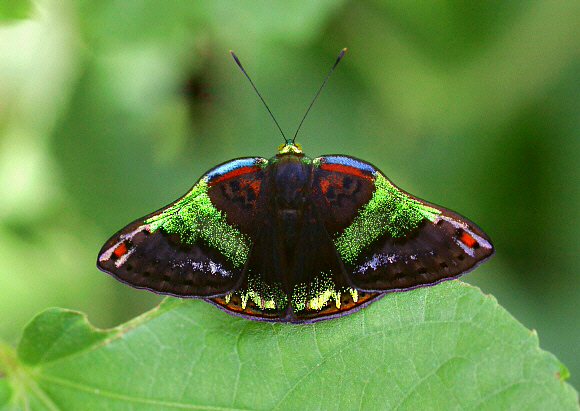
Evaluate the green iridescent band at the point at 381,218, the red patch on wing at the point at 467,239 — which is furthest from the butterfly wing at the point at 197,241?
the red patch on wing at the point at 467,239

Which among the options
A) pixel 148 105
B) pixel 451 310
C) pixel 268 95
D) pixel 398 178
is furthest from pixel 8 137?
pixel 451 310

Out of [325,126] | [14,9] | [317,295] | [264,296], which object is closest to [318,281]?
[317,295]

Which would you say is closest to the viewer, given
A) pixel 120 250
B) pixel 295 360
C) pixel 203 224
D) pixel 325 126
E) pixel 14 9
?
pixel 14 9

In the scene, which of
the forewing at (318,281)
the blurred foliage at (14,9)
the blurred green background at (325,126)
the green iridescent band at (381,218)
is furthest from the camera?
the blurred green background at (325,126)

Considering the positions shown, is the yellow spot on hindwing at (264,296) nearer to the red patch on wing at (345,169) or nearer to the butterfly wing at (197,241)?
the butterfly wing at (197,241)

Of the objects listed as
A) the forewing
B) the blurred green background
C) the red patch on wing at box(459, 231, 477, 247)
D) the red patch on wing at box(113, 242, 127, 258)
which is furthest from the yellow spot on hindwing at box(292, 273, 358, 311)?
the blurred green background

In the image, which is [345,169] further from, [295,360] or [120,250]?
[120,250]

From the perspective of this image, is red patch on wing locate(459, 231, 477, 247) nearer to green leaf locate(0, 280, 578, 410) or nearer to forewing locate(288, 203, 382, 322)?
green leaf locate(0, 280, 578, 410)
